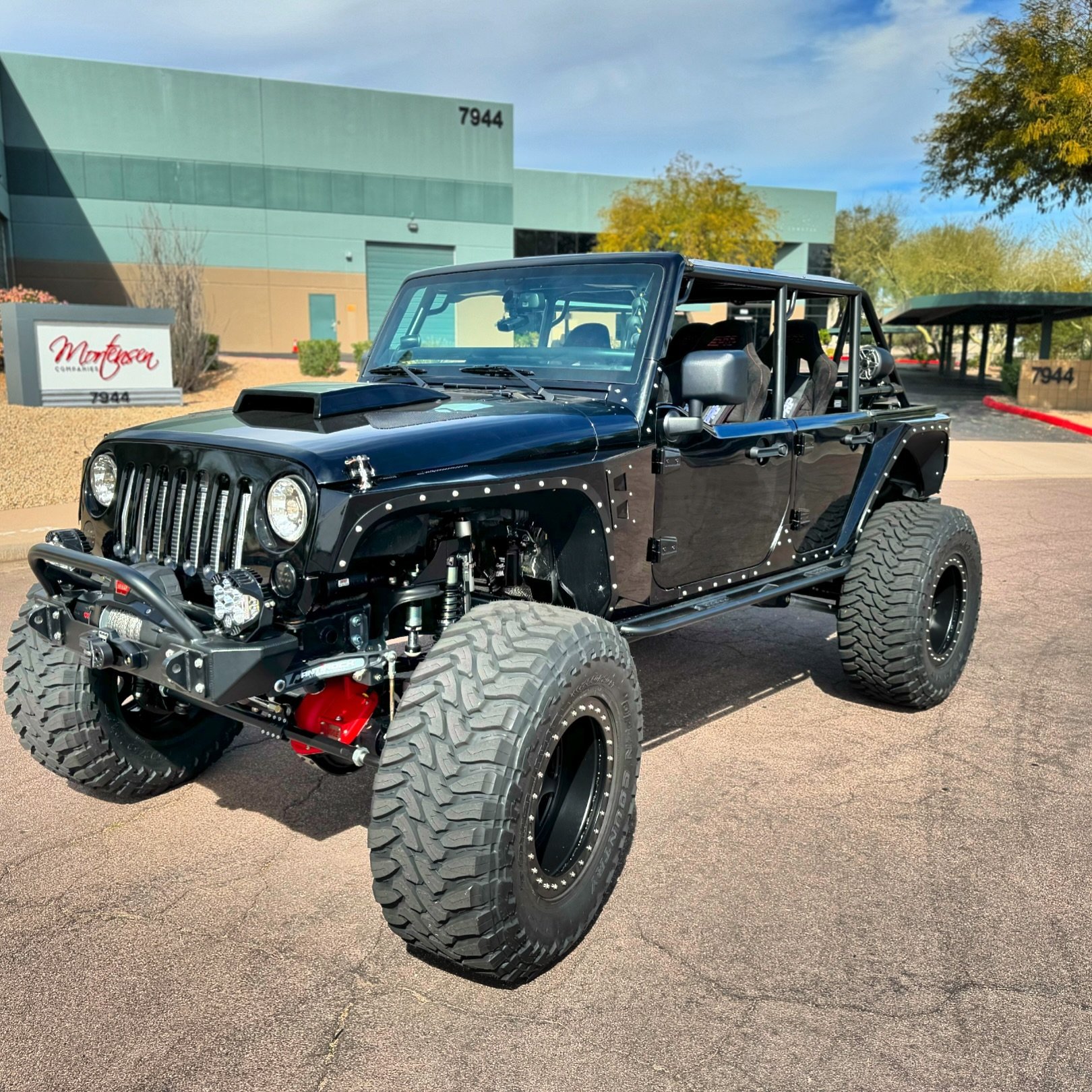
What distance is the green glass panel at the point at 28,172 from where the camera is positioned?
104 feet

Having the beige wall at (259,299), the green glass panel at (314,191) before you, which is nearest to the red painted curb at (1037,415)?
the beige wall at (259,299)

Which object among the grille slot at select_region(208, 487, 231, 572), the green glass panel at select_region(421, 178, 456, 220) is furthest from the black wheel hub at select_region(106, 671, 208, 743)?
the green glass panel at select_region(421, 178, 456, 220)

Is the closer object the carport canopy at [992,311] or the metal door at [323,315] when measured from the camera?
the carport canopy at [992,311]

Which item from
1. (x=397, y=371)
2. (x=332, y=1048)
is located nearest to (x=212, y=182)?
(x=397, y=371)

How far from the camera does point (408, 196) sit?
36.9m

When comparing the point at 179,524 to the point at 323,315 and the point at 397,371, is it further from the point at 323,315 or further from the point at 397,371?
the point at 323,315

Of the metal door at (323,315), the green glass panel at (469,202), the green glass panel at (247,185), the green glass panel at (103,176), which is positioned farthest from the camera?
the green glass panel at (469,202)

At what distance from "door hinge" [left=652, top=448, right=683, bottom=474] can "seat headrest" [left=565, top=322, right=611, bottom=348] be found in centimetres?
46

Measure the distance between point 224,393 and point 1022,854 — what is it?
18416mm

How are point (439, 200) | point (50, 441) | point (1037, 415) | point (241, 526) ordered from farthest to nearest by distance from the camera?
1. point (439, 200)
2. point (1037, 415)
3. point (50, 441)
4. point (241, 526)

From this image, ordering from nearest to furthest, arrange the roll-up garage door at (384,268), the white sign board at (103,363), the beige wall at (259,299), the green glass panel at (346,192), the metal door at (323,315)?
the white sign board at (103,363) → the beige wall at (259,299) → the green glass panel at (346,192) → the metal door at (323,315) → the roll-up garage door at (384,268)

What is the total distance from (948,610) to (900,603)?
74cm

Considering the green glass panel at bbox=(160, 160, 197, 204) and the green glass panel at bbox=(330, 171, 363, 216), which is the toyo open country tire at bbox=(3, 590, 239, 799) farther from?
A: the green glass panel at bbox=(330, 171, 363, 216)

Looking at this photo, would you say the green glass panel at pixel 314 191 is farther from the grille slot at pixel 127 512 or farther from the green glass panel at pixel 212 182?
the grille slot at pixel 127 512
